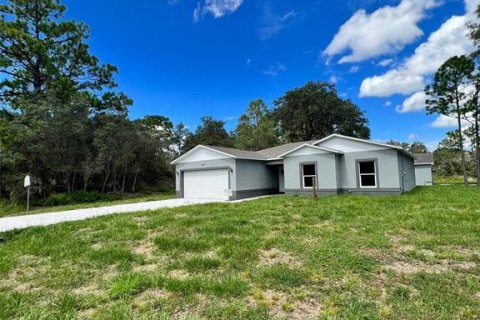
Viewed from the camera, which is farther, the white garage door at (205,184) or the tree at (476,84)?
the tree at (476,84)

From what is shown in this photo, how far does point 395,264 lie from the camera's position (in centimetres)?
402

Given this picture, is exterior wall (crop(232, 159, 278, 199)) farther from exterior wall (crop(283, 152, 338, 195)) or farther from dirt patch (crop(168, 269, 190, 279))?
dirt patch (crop(168, 269, 190, 279))

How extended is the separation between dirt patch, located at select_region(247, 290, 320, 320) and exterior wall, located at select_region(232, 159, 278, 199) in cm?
1207

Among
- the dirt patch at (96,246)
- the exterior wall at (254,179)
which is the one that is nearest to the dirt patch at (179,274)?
the dirt patch at (96,246)

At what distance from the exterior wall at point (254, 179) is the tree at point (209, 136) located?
49.2ft

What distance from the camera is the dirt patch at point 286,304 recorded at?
8.94ft

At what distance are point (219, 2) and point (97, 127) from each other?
41.4 ft

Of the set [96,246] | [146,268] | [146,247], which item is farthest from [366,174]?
[96,246]

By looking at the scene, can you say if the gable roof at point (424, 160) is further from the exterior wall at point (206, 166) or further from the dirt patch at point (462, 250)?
the dirt patch at point (462, 250)

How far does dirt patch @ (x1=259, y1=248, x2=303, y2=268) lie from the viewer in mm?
4176

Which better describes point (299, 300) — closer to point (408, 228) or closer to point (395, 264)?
point (395, 264)

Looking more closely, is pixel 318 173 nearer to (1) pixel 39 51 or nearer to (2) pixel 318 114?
(2) pixel 318 114

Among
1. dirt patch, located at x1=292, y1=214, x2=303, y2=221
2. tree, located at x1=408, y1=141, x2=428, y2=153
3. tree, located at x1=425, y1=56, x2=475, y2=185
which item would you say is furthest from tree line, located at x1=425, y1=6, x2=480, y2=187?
tree, located at x1=408, y1=141, x2=428, y2=153

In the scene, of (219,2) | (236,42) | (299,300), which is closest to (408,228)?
(299,300)
